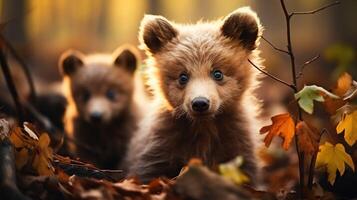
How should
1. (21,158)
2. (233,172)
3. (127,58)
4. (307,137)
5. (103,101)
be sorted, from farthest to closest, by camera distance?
(127,58)
(103,101)
(307,137)
(21,158)
(233,172)

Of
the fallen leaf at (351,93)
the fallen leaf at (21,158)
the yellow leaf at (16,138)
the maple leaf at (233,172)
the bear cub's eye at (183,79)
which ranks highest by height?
the bear cub's eye at (183,79)

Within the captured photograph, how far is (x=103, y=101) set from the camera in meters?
8.04

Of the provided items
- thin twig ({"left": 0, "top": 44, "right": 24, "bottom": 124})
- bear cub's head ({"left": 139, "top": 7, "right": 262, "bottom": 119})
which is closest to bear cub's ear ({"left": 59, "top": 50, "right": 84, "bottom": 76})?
thin twig ({"left": 0, "top": 44, "right": 24, "bottom": 124})

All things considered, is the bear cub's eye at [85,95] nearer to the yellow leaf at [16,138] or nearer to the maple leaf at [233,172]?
the yellow leaf at [16,138]

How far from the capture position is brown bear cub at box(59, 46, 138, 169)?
794 centimetres

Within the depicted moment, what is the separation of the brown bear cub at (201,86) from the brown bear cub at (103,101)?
1824 mm

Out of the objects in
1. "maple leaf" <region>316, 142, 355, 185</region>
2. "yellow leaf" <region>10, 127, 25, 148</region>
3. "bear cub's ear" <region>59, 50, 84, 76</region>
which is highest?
"bear cub's ear" <region>59, 50, 84, 76</region>

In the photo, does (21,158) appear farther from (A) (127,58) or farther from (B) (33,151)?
(A) (127,58)

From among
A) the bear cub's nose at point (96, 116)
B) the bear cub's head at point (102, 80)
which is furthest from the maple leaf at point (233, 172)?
the bear cub's head at point (102, 80)

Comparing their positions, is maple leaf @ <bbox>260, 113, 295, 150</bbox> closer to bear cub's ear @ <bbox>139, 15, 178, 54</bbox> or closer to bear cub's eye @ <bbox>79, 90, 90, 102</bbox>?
bear cub's ear @ <bbox>139, 15, 178, 54</bbox>

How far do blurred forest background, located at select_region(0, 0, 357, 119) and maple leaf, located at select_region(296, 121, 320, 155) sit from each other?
2.85 m

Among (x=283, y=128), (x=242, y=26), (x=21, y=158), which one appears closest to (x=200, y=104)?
(x=283, y=128)

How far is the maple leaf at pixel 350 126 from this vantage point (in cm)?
450

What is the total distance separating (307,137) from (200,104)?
1.08 metres
